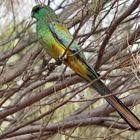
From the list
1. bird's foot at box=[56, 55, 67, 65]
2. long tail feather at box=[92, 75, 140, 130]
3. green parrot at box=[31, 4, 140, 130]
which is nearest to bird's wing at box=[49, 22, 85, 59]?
green parrot at box=[31, 4, 140, 130]

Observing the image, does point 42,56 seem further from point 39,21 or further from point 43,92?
point 43,92

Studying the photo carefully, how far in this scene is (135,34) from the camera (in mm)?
3379

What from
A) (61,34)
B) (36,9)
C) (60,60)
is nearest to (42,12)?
(36,9)

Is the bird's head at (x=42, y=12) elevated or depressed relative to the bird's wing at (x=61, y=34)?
elevated

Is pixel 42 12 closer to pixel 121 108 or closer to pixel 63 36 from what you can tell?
pixel 63 36

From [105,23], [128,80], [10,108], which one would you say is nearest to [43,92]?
[10,108]

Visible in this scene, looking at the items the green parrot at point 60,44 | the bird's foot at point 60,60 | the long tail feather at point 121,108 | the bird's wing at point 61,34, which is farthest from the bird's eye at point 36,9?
the long tail feather at point 121,108

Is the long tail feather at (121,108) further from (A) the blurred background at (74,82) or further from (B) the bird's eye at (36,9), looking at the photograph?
(B) the bird's eye at (36,9)

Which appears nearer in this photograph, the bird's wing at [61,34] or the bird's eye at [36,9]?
the bird's wing at [61,34]

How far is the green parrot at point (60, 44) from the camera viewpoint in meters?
3.82

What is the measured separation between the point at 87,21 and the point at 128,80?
873mm

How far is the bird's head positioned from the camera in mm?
4242

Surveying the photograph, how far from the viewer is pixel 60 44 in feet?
13.5

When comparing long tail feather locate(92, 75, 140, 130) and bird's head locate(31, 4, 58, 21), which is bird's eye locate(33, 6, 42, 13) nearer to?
bird's head locate(31, 4, 58, 21)
